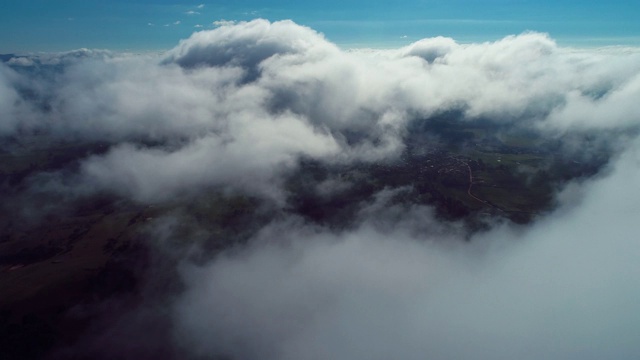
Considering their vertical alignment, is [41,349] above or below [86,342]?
below

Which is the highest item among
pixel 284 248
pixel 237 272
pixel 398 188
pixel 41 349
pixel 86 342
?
pixel 398 188

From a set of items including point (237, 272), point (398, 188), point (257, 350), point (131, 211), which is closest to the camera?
point (257, 350)

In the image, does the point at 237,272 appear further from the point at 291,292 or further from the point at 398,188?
the point at 398,188

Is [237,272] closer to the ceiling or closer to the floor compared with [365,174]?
closer to the floor

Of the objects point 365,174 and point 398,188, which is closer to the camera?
point 398,188

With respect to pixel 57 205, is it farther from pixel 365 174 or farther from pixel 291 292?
pixel 365 174

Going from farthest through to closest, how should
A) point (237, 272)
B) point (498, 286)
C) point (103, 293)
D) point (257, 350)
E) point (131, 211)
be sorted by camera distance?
point (131, 211)
point (237, 272)
point (103, 293)
point (498, 286)
point (257, 350)

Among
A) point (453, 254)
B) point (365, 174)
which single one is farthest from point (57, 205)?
point (453, 254)

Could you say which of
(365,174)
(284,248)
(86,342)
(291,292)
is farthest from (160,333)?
(365,174)

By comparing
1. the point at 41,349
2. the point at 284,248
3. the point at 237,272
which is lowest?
the point at 41,349
